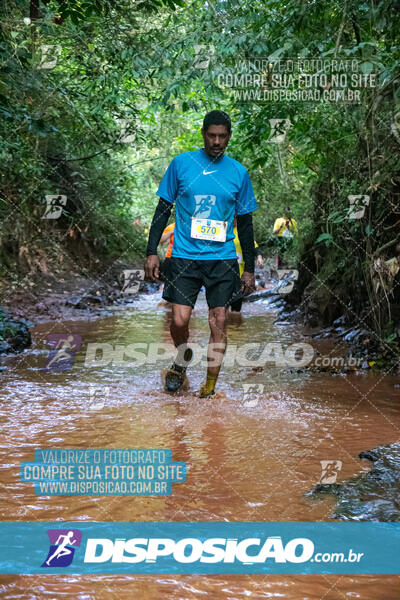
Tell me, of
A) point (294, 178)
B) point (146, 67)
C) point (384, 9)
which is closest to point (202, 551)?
point (384, 9)

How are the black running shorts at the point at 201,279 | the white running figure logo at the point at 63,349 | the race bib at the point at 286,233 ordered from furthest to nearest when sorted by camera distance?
the race bib at the point at 286,233 → the white running figure logo at the point at 63,349 → the black running shorts at the point at 201,279

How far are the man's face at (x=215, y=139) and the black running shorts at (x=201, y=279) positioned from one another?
0.83m

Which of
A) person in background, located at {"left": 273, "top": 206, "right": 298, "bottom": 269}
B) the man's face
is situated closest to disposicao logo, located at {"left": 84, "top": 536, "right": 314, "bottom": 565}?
the man's face

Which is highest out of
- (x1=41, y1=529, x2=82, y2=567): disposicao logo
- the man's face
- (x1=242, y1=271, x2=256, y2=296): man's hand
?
the man's face

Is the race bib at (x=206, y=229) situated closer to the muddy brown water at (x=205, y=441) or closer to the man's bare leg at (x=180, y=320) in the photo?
the man's bare leg at (x=180, y=320)

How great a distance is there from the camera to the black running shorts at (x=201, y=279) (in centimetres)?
507

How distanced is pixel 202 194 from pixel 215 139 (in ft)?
1.40

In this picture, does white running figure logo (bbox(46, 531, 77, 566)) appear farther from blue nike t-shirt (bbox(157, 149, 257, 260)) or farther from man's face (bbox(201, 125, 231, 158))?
man's face (bbox(201, 125, 231, 158))

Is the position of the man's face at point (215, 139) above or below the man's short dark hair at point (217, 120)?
below

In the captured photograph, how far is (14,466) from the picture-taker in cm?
330

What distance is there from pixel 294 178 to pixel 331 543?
14.3 meters

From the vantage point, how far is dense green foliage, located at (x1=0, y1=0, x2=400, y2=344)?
602 centimetres

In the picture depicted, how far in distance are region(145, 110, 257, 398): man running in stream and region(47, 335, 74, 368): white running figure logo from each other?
1868 mm

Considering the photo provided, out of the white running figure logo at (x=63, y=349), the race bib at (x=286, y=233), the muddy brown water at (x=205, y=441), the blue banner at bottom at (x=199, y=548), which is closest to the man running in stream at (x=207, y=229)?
the muddy brown water at (x=205, y=441)
